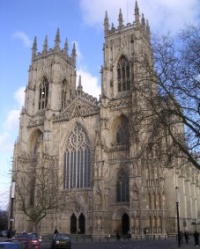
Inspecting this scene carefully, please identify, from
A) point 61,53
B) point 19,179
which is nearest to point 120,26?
point 61,53

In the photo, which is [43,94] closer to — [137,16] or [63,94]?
[63,94]

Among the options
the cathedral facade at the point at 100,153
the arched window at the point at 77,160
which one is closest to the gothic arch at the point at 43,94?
the cathedral facade at the point at 100,153

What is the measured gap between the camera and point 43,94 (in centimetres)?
5619

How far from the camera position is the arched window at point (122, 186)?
138 feet

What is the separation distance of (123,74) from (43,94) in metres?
14.6

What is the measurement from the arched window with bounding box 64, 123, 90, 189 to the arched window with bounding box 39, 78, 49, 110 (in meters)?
9.38

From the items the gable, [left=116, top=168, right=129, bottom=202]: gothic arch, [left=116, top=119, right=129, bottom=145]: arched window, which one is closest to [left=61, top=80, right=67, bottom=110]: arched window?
the gable

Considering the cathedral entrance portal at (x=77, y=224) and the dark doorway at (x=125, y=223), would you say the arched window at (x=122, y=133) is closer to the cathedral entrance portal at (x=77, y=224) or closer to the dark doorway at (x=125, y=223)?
the dark doorway at (x=125, y=223)

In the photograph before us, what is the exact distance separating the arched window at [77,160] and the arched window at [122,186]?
4582 mm

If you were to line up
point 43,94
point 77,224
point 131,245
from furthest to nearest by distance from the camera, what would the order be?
1. point 43,94
2. point 77,224
3. point 131,245

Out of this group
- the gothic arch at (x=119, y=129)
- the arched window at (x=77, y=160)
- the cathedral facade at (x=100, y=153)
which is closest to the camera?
the cathedral facade at (x=100, y=153)

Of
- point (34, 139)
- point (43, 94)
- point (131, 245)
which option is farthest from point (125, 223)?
point (43, 94)

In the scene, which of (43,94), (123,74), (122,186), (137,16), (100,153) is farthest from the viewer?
(43,94)

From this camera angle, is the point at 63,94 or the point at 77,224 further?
the point at 63,94
